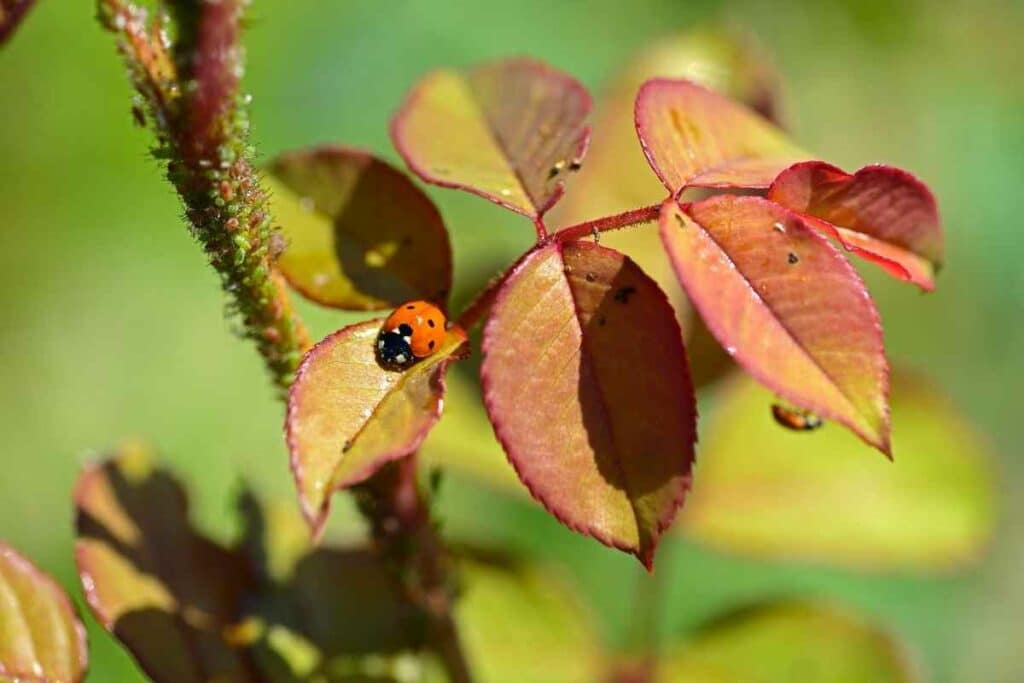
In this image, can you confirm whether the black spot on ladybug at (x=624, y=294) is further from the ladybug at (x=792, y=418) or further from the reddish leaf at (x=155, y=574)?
the reddish leaf at (x=155, y=574)

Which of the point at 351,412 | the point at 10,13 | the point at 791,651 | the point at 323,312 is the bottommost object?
the point at 791,651

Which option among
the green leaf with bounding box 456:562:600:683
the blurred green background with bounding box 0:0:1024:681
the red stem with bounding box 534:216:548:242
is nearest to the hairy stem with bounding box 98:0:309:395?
the red stem with bounding box 534:216:548:242

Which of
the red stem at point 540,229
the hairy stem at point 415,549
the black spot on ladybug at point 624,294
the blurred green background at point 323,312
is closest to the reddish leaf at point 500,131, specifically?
the red stem at point 540,229

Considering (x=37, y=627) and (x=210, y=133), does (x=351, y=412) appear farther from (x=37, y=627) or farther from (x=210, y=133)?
(x=37, y=627)

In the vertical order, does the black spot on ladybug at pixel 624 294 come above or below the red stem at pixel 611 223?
below

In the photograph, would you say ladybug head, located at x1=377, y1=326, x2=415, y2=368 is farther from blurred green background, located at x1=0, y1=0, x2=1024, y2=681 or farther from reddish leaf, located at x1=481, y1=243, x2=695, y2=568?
blurred green background, located at x1=0, y1=0, x2=1024, y2=681

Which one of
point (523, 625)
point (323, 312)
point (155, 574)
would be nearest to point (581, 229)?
point (155, 574)
